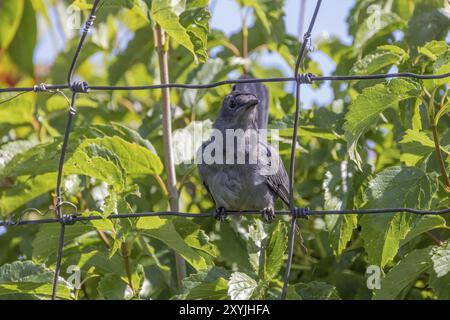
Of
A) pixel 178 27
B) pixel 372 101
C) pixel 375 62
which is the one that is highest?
pixel 178 27

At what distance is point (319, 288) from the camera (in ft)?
11.5

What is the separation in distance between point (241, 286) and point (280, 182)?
1.05 metres

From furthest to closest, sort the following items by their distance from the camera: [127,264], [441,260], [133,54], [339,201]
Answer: [133,54]
[339,201]
[127,264]
[441,260]

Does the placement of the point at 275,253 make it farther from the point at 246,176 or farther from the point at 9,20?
the point at 9,20

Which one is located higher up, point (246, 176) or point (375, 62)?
point (375, 62)

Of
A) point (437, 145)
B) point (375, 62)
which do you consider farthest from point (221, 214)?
point (437, 145)

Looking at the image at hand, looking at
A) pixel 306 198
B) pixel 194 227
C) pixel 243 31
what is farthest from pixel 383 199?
pixel 243 31

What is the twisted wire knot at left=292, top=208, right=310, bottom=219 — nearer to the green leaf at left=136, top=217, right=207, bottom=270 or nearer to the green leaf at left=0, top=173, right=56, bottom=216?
the green leaf at left=136, top=217, right=207, bottom=270

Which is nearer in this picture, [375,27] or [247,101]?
[375,27]

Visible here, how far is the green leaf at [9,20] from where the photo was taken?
6.62m

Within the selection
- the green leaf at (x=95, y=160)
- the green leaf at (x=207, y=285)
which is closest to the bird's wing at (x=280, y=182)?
the green leaf at (x=95, y=160)

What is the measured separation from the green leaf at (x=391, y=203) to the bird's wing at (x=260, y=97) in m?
1.15

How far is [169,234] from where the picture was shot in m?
3.35

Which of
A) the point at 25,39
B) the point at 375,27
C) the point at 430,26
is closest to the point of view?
the point at 430,26
